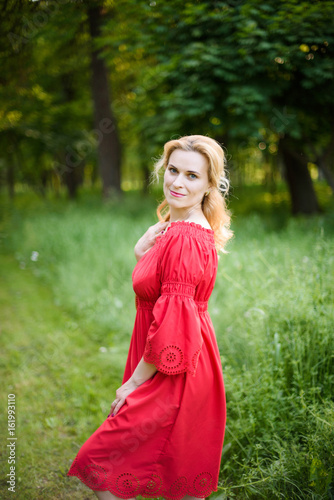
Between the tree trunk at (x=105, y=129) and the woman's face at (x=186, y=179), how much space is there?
10304mm

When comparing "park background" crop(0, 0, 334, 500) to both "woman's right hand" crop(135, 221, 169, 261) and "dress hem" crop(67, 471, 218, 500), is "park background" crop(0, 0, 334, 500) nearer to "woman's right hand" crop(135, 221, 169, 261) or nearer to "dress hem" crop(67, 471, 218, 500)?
"dress hem" crop(67, 471, 218, 500)

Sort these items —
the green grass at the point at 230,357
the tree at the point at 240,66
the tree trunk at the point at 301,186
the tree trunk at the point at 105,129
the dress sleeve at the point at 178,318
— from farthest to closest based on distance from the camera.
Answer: the tree trunk at the point at 105,129
the tree trunk at the point at 301,186
the tree at the point at 240,66
the green grass at the point at 230,357
the dress sleeve at the point at 178,318

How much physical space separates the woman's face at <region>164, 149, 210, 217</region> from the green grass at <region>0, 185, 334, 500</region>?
1.46 metres

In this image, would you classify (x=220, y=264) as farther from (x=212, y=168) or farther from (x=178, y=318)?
(x=178, y=318)

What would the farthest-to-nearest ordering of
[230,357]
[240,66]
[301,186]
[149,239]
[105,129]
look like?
[105,129] < [301,186] < [240,66] < [230,357] < [149,239]

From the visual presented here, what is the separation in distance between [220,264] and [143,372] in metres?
3.20

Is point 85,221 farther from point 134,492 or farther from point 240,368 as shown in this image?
point 134,492

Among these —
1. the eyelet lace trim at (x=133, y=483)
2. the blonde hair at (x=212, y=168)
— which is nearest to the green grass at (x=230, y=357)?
the eyelet lace trim at (x=133, y=483)

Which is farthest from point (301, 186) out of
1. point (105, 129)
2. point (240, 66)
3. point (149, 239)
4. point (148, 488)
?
point (148, 488)

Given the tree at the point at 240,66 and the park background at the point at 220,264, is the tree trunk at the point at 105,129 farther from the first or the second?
the tree at the point at 240,66

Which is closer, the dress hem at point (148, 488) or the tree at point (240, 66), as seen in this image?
the dress hem at point (148, 488)

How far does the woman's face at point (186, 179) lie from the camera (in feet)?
6.04

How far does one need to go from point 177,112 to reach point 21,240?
4.99 metres

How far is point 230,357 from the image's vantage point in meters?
3.34
